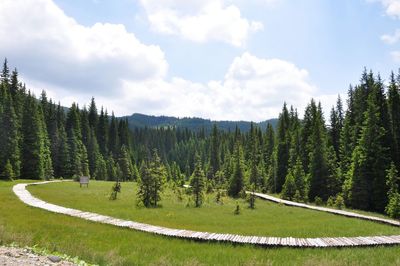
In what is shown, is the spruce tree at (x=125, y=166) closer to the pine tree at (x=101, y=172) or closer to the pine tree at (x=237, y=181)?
the pine tree at (x=101, y=172)

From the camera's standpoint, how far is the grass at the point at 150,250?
15258 mm

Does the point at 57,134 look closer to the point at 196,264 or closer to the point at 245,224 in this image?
the point at 245,224

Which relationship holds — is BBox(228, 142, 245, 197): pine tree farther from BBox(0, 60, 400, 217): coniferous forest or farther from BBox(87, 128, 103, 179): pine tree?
BBox(87, 128, 103, 179): pine tree

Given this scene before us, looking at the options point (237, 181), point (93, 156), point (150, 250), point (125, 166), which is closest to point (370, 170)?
point (237, 181)

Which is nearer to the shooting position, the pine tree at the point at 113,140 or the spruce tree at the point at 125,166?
the spruce tree at the point at 125,166

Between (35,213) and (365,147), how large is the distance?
40.7m

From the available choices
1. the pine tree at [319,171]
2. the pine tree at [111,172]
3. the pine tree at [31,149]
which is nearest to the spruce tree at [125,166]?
the pine tree at [111,172]

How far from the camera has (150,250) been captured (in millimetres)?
17594

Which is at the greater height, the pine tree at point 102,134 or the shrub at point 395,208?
the pine tree at point 102,134

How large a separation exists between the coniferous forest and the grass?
61.4 ft

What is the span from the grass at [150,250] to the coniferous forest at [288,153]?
18.7 m

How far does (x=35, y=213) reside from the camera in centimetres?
2681

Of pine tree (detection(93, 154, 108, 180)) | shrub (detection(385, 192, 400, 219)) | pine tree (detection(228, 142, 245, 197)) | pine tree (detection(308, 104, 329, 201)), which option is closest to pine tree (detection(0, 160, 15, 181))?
pine tree (detection(228, 142, 245, 197))

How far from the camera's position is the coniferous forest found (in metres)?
48.7
